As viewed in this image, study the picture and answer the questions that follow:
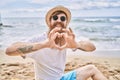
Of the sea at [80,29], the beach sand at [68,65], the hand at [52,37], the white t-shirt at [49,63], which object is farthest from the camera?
the sea at [80,29]

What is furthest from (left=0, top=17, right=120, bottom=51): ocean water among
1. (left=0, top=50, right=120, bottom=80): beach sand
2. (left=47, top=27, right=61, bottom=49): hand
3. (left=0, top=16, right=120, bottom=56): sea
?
(left=47, top=27, right=61, bottom=49): hand

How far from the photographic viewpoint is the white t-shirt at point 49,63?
2500mm

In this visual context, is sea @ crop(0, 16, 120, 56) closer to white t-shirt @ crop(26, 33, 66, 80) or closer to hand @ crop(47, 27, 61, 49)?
white t-shirt @ crop(26, 33, 66, 80)

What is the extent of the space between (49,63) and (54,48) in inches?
6.3

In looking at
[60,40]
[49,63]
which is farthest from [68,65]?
[60,40]

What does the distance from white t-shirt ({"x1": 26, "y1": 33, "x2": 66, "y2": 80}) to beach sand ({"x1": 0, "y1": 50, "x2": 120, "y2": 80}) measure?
0.98m

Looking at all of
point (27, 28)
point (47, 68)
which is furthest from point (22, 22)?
point (47, 68)

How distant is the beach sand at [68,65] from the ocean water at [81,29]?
0.61 metres

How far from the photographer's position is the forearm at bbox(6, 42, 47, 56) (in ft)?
7.63

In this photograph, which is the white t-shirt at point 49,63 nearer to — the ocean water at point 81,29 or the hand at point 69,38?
the hand at point 69,38

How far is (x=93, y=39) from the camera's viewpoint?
528 cm

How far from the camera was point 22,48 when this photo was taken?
2.40 m

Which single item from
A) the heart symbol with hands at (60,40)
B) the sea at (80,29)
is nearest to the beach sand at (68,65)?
the sea at (80,29)

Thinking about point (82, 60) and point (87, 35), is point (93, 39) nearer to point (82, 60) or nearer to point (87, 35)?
point (87, 35)
